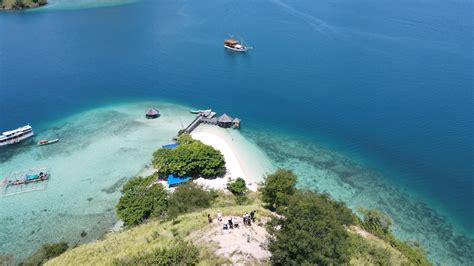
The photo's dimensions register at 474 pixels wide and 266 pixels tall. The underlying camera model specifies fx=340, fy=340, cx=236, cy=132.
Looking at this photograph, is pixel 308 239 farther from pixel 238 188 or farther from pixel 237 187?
pixel 237 187

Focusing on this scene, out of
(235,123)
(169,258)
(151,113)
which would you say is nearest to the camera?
(169,258)

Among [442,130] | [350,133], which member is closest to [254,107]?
[350,133]

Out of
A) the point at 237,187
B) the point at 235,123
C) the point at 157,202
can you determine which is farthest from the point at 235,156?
the point at 157,202

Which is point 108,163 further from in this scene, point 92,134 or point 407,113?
point 407,113

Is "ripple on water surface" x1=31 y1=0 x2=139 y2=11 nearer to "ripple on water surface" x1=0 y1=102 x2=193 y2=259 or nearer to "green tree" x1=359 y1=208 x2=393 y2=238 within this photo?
"ripple on water surface" x1=0 y1=102 x2=193 y2=259

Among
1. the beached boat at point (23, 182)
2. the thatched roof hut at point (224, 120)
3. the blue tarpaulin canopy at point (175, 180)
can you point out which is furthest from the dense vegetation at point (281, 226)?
the thatched roof hut at point (224, 120)

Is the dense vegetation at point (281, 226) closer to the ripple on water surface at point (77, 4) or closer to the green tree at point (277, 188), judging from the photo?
the green tree at point (277, 188)
